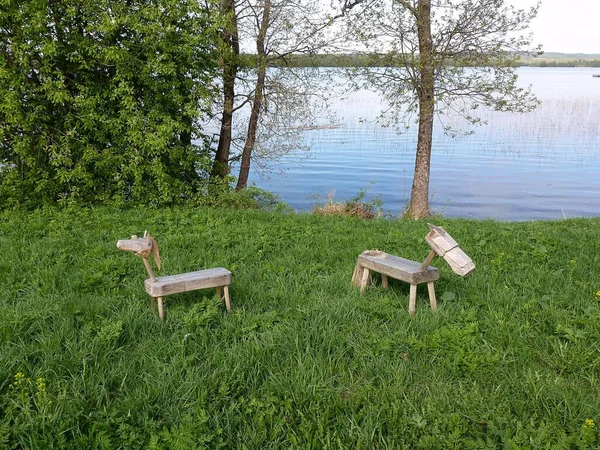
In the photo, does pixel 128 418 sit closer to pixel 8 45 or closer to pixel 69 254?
pixel 69 254

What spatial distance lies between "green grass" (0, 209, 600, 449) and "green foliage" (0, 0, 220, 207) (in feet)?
12.6

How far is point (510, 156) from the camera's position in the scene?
980 inches

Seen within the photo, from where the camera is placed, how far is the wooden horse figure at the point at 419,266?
12.8 feet

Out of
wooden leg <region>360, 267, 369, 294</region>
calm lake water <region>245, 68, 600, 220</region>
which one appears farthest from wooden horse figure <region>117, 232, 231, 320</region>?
calm lake water <region>245, 68, 600, 220</region>

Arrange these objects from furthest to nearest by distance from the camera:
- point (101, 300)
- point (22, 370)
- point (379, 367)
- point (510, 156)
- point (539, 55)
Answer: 1. point (510, 156)
2. point (539, 55)
3. point (101, 300)
4. point (379, 367)
5. point (22, 370)

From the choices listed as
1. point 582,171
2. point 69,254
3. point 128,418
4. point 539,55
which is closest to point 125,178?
point 69,254

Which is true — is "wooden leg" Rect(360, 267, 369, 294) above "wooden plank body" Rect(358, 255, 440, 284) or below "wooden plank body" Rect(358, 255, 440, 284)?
below

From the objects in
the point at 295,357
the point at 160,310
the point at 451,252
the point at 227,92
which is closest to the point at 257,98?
the point at 227,92

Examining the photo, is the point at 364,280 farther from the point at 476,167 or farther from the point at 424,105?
the point at 476,167

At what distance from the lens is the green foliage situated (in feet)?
28.6

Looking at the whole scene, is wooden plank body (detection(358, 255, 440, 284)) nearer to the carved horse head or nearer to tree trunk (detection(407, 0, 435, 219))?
the carved horse head

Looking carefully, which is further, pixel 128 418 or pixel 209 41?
pixel 209 41

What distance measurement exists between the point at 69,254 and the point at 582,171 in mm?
21765

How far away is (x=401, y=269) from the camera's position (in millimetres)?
4492
